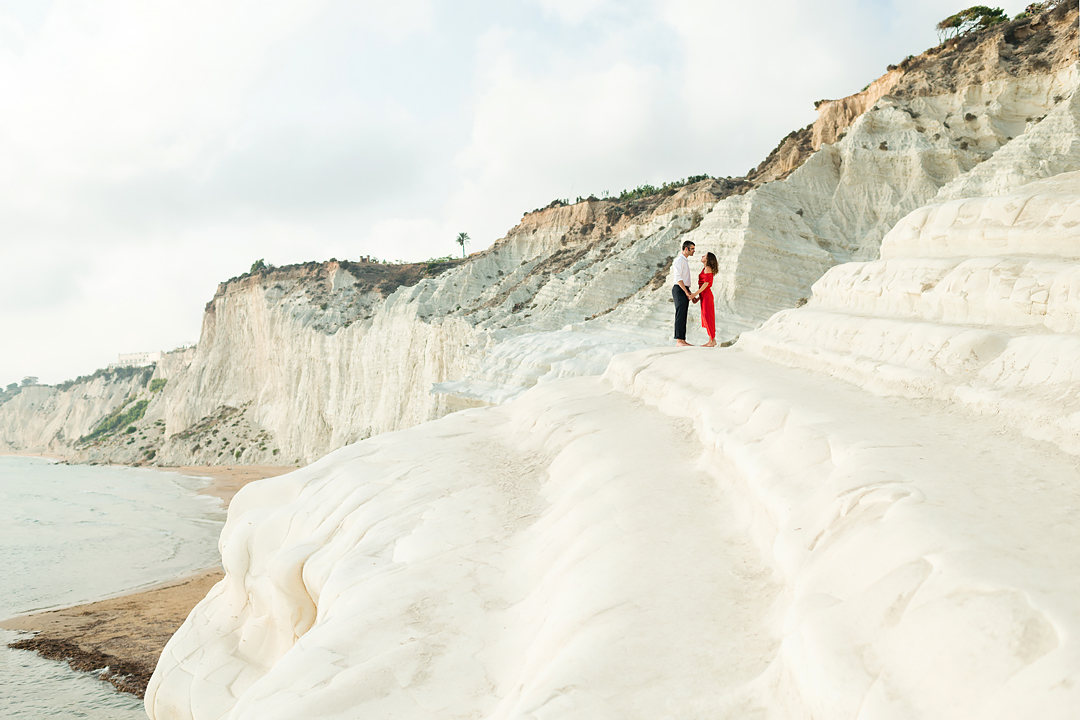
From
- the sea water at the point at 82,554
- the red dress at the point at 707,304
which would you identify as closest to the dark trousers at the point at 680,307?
the red dress at the point at 707,304

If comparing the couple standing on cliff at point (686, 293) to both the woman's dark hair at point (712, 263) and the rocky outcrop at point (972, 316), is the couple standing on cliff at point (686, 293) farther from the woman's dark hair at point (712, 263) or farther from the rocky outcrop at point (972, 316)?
the rocky outcrop at point (972, 316)

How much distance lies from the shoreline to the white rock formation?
17.0 feet

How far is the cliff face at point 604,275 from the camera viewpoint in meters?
20.8

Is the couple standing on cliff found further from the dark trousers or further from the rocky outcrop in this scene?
the rocky outcrop

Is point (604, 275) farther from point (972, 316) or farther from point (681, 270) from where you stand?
point (972, 316)

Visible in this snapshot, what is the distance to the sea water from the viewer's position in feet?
35.7

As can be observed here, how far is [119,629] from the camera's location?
13.8 meters

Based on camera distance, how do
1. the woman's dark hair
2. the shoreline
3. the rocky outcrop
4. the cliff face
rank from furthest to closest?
the cliff face
the shoreline
the woman's dark hair
the rocky outcrop

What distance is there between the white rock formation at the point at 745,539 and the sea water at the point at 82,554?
4801mm

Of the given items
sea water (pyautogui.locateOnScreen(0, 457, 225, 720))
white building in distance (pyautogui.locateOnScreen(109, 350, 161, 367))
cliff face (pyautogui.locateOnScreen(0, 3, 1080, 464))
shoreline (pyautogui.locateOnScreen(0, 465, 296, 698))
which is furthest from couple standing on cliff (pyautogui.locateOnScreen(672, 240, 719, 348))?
white building in distance (pyautogui.locateOnScreen(109, 350, 161, 367))

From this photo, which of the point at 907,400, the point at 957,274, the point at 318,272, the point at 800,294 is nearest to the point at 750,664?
Answer: the point at 907,400

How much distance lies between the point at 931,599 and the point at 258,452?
46664 millimetres

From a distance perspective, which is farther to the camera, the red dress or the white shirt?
the red dress

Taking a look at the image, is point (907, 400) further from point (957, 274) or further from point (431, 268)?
point (431, 268)
